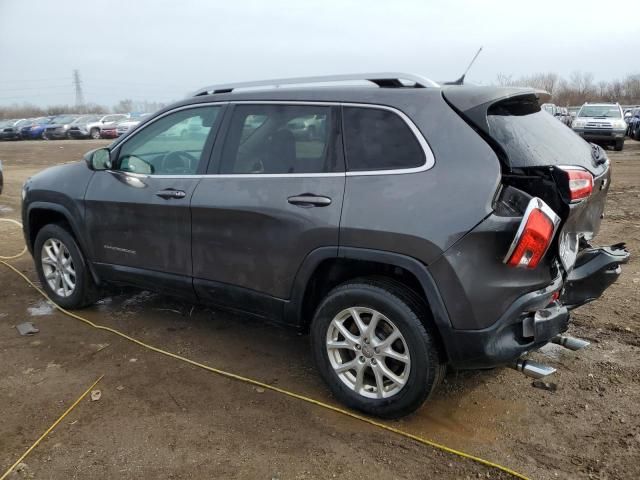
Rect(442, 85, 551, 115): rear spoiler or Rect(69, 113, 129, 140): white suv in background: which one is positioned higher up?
Rect(442, 85, 551, 115): rear spoiler

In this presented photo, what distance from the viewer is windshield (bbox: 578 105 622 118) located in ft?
63.8

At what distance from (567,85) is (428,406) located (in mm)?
78058

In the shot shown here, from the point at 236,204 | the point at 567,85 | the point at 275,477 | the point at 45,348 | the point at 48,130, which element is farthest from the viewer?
the point at 567,85

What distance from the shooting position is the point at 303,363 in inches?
150

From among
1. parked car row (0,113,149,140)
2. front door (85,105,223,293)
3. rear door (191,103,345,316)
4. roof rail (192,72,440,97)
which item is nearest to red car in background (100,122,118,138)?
parked car row (0,113,149,140)

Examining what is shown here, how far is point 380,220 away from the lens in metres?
2.86

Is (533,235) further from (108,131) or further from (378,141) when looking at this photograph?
(108,131)

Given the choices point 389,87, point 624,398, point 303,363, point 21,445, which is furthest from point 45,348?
point 624,398

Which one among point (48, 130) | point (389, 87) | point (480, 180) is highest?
point (389, 87)

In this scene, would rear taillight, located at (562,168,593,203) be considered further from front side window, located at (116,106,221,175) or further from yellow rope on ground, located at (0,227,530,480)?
front side window, located at (116,106,221,175)

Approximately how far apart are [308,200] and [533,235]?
1212 mm

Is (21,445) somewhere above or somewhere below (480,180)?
below

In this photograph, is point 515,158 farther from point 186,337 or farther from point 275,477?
point 186,337

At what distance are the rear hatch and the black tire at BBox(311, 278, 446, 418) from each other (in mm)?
780
